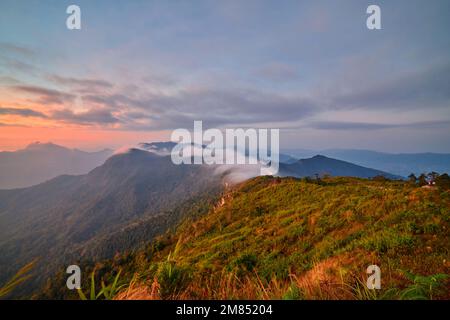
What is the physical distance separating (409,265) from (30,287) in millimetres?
237917

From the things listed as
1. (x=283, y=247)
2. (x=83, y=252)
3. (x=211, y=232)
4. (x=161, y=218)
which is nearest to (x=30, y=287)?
(x=83, y=252)

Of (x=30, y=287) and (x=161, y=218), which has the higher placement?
(x=161, y=218)

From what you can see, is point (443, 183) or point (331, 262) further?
point (443, 183)

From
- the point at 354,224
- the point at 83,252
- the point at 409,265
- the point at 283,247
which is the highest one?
the point at 409,265

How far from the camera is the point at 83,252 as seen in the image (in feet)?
626

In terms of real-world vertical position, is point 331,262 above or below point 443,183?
below

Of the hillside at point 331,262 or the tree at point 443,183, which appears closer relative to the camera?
the hillside at point 331,262

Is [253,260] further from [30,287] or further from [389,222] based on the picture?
[30,287]

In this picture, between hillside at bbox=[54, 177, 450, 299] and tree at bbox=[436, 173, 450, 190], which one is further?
tree at bbox=[436, 173, 450, 190]
